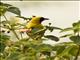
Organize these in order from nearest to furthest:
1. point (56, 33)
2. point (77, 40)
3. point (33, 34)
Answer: point (77, 40), point (33, 34), point (56, 33)

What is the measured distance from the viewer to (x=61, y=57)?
637 mm

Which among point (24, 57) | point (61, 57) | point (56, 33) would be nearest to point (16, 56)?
point (24, 57)

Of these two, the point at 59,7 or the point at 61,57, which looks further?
the point at 59,7

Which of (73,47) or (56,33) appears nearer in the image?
(73,47)

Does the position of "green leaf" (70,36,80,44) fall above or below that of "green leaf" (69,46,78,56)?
above

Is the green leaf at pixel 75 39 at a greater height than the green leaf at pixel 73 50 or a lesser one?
greater

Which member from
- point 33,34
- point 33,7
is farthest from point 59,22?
point 33,34

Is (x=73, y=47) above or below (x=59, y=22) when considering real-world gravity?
above

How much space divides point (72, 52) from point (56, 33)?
0.55m

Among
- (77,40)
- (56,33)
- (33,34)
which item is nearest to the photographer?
(77,40)

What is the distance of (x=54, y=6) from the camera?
1175 mm

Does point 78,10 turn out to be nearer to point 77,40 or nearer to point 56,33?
point 56,33

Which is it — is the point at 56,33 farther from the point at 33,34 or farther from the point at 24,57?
the point at 24,57

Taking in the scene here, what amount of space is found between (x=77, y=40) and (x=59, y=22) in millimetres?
602
